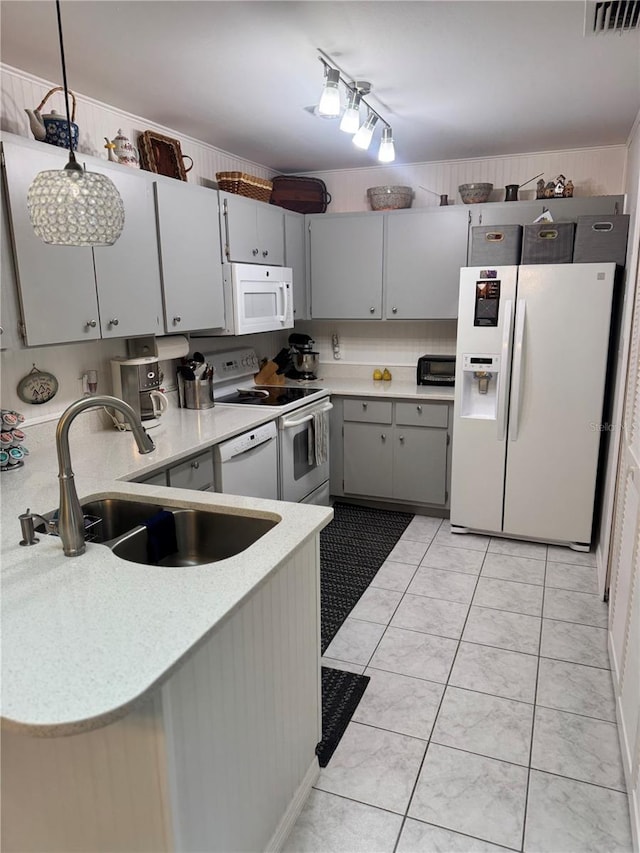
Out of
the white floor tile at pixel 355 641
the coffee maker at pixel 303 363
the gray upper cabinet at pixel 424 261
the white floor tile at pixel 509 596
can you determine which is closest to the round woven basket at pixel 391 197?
the gray upper cabinet at pixel 424 261

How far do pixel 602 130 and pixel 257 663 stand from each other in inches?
142

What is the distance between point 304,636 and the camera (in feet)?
5.73

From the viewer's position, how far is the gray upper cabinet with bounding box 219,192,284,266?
3.34m

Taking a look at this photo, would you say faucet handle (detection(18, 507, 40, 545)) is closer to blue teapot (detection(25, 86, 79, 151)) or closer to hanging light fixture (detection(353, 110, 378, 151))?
blue teapot (detection(25, 86, 79, 151))

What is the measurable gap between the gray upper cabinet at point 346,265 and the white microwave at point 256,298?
1.36ft

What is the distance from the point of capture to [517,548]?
3.67 meters

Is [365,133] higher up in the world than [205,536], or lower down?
higher up

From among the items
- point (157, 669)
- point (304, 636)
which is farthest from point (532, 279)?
point (157, 669)

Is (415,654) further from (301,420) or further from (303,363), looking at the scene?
(303,363)

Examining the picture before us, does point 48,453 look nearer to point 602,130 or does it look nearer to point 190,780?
point 190,780

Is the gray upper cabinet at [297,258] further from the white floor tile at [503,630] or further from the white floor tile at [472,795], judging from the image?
the white floor tile at [472,795]

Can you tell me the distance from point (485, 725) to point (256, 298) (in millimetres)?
2613

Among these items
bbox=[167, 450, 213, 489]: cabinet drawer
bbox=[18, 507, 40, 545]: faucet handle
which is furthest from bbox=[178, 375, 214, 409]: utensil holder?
bbox=[18, 507, 40, 545]: faucet handle

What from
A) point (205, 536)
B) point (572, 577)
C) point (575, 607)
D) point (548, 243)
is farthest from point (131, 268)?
point (572, 577)
